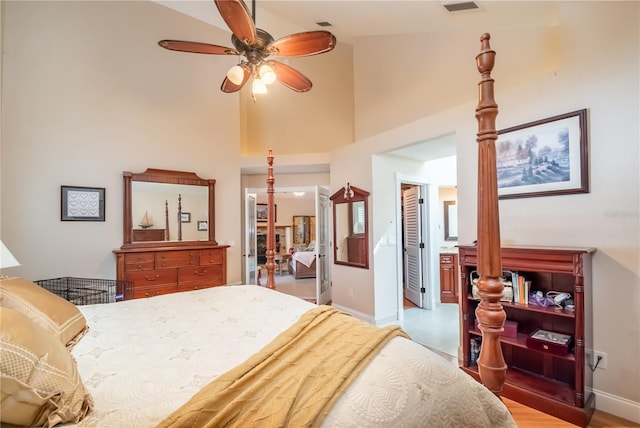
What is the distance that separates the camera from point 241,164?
16.5ft

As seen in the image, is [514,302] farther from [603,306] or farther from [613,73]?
[613,73]

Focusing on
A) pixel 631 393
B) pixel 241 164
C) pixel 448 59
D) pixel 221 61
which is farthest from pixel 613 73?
pixel 221 61

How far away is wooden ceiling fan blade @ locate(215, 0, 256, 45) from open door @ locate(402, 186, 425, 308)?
11.5ft

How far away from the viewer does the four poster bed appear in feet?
2.68

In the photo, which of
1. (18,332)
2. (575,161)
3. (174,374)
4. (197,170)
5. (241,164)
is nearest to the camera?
(18,332)

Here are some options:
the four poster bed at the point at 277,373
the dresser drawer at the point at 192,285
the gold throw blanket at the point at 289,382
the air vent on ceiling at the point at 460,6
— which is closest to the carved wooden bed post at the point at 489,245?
the four poster bed at the point at 277,373

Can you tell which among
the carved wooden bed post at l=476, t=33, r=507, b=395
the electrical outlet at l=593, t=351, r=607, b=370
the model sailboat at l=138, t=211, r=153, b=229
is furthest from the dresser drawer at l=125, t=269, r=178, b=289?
the electrical outlet at l=593, t=351, r=607, b=370

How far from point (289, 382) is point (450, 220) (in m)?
5.47

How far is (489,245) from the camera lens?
1.33 m

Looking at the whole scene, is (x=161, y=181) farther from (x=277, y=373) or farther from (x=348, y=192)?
(x=277, y=373)

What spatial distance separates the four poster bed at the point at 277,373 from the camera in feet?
2.68

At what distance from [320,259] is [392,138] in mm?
2199

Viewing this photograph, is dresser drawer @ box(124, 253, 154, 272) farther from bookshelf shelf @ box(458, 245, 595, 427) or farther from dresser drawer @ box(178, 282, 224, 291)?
bookshelf shelf @ box(458, 245, 595, 427)

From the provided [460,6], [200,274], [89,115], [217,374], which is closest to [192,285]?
[200,274]
